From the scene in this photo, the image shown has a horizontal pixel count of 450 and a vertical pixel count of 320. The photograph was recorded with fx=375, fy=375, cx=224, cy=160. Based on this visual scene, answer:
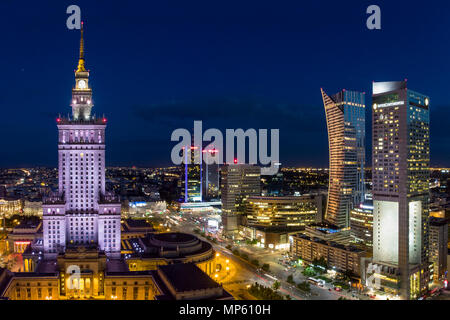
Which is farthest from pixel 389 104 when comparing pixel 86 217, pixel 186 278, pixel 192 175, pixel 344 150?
pixel 192 175

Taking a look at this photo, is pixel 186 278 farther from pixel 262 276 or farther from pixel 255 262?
pixel 255 262

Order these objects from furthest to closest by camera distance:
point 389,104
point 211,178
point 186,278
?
point 211,178
point 389,104
point 186,278

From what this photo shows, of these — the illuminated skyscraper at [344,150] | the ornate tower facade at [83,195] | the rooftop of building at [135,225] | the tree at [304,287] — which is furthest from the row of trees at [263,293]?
the illuminated skyscraper at [344,150]

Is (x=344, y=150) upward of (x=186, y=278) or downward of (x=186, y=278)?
upward

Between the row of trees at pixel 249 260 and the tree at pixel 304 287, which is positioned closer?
the tree at pixel 304 287

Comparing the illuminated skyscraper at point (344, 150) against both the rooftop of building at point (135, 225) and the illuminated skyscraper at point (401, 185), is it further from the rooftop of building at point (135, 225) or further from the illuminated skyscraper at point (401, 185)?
the rooftop of building at point (135, 225)

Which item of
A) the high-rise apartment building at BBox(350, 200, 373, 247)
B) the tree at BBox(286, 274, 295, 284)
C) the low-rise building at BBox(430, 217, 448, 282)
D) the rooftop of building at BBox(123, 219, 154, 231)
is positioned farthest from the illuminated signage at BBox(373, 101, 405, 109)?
the rooftop of building at BBox(123, 219, 154, 231)
